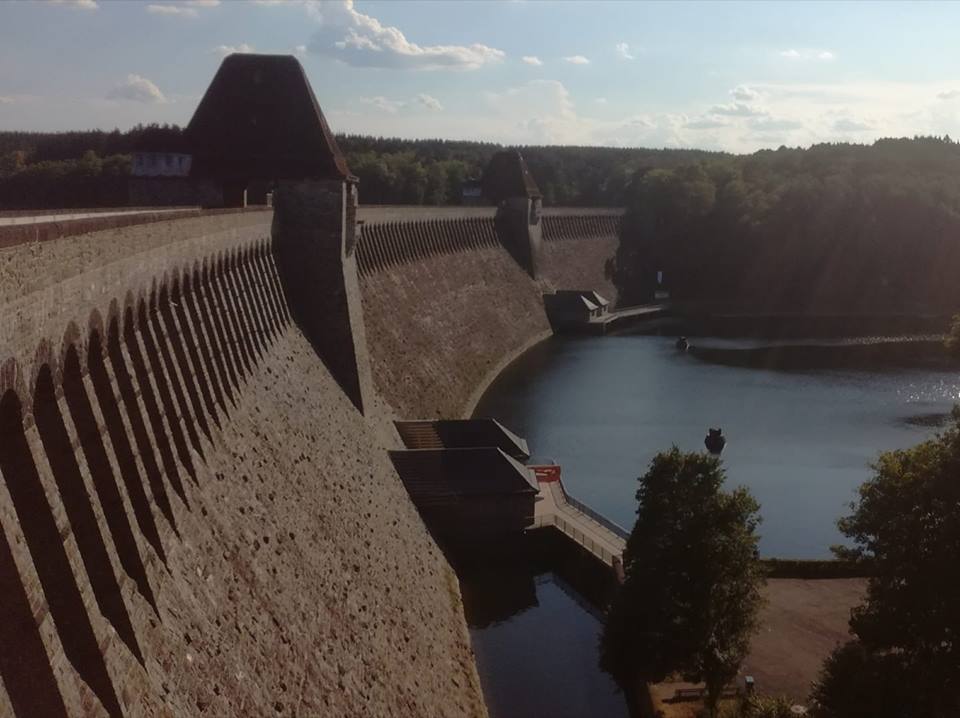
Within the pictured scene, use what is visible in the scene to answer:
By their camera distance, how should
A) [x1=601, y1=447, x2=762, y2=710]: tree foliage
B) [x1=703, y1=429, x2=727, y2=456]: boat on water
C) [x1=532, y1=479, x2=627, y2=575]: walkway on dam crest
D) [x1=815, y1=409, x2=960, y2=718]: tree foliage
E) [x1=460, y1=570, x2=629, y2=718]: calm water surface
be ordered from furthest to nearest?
1. [x1=703, y1=429, x2=727, y2=456]: boat on water
2. [x1=532, y1=479, x2=627, y2=575]: walkway on dam crest
3. [x1=460, y1=570, x2=629, y2=718]: calm water surface
4. [x1=601, y1=447, x2=762, y2=710]: tree foliage
5. [x1=815, y1=409, x2=960, y2=718]: tree foliage

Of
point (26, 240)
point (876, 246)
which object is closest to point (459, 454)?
point (26, 240)

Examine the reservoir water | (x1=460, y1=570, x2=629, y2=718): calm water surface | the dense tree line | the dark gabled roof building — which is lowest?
(x1=460, y1=570, x2=629, y2=718): calm water surface

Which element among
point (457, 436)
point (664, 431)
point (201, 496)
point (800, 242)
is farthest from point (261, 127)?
point (800, 242)

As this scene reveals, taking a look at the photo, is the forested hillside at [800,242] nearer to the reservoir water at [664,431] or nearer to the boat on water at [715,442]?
the reservoir water at [664,431]

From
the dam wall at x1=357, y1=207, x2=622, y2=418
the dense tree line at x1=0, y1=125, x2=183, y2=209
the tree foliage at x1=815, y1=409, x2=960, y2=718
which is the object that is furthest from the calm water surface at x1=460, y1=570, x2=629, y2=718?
the dense tree line at x1=0, y1=125, x2=183, y2=209

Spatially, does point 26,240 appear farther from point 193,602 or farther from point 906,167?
point 906,167

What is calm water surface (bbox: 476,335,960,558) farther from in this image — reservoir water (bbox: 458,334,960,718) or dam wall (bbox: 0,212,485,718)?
dam wall (bbox: 0,212,485,718)

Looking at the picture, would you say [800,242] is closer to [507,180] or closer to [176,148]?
[507,180]
